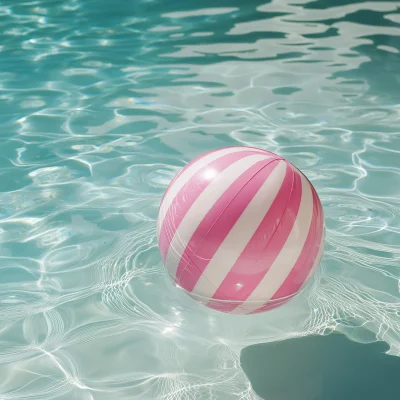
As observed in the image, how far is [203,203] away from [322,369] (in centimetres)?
95

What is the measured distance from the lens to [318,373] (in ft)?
8.54

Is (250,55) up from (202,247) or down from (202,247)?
down

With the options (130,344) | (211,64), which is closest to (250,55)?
(211,64)

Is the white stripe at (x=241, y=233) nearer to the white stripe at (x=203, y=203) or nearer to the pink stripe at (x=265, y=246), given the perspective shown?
the pink stripe at (x=265, y=246)

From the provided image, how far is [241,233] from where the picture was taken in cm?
234

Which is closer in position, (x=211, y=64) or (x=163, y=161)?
(x=163, y=161)

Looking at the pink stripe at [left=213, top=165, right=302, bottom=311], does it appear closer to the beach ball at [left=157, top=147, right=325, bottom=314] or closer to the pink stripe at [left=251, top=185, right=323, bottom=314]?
the beach ball at [left=157, top=147, right=325, bottom=314]

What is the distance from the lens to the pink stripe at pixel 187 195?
245 centimetres

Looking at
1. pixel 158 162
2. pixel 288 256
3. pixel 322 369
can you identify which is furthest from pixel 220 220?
pixel 158 162

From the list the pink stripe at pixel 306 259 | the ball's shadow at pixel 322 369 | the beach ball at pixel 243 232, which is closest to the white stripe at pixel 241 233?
the beach ball at pixel 243 232

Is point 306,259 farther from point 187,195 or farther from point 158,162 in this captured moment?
point 158,162

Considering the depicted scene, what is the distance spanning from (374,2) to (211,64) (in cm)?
332

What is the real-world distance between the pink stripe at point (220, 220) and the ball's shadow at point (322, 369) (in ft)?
1.81

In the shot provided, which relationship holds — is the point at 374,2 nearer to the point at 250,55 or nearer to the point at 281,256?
the point at 250,55
